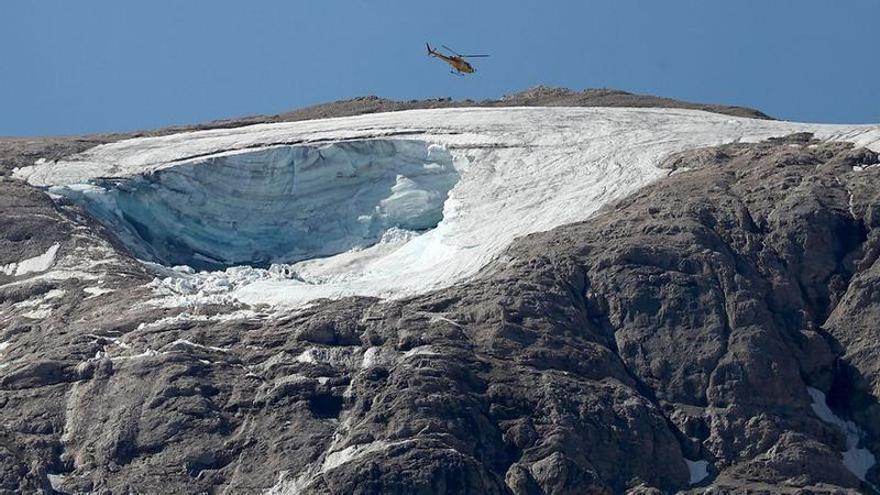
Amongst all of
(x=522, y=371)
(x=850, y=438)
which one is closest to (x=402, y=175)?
(x=522, y=371)

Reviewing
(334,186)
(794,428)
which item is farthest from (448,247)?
(794,428)

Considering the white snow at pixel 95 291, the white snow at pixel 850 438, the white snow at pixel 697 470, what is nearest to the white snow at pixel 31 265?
the white snow at pixel 95 291

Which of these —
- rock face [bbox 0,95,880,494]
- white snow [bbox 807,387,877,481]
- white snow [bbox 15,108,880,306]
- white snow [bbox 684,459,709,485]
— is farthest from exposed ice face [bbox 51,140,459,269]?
white snow [bbox 684,459,709,485]

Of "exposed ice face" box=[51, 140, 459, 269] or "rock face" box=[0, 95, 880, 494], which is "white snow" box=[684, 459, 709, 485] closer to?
"rock face" box=[0, 95, 880, 494]

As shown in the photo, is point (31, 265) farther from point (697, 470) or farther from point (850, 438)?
point (850, 438)

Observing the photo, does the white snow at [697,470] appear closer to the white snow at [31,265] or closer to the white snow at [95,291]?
the white snow at [95,291]

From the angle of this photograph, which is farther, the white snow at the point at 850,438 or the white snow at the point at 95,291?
the white snow at the point at 95,291

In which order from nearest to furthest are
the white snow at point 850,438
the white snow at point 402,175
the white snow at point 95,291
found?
the white snow at point 850,438, the white snow at point 95,291, the white snow at point 402,175
